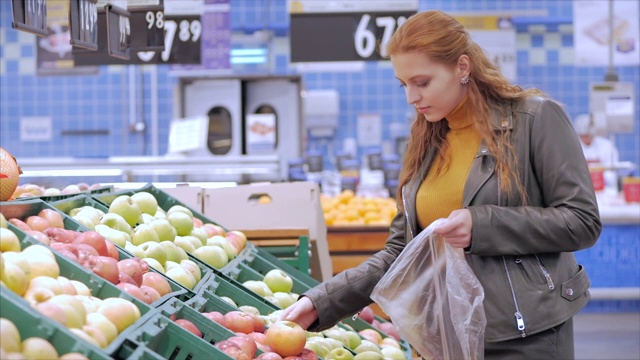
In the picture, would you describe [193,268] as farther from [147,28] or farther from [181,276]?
[147,28]

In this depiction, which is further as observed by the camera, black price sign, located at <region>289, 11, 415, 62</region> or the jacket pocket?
black price sign, located at <region>289, 11, 415, 62</region>

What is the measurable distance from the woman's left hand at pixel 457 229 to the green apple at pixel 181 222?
1352 mm

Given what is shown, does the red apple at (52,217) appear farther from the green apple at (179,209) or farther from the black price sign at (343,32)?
the black price sign at (343,32)

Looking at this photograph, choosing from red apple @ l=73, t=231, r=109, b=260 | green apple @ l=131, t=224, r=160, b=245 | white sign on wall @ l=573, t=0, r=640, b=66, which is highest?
white sign on wall @ l=573, t=0, r=640, b=66

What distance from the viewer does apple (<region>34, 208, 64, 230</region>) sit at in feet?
7.58

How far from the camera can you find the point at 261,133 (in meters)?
9.81

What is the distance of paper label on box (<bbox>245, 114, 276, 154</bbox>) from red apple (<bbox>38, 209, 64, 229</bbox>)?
7436 millimetres

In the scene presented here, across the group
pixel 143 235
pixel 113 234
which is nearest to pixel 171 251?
pixel 143 235

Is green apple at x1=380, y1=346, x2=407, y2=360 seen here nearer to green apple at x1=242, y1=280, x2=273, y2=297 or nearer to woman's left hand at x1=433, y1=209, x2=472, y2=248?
green apple at x1=242, y1=280, x2=273, y2=297

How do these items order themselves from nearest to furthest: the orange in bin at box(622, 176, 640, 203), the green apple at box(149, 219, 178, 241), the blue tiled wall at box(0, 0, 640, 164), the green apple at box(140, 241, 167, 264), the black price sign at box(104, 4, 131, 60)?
1. the green apple at box(140, 241, 167, 264)
2. the green apple at box(149, 219, 178, 241)
3. the black price sign at box(104, 4, 131, 60)
4. the orange in bin at box(622, 176, 640, 203)
5. the blue tiled wall at box(0, 0, 640, 164)

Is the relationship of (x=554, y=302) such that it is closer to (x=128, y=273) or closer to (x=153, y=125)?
(x=128, y=273)

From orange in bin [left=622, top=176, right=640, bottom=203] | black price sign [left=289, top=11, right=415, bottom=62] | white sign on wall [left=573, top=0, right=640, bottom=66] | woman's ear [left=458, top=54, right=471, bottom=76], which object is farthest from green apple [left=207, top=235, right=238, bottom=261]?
white sign on wall [left=573, top=0, right=640, bottom=66]

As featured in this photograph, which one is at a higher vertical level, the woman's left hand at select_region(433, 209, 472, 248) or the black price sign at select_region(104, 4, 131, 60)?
the black price sign at select_region(104, 4, 131, 60)

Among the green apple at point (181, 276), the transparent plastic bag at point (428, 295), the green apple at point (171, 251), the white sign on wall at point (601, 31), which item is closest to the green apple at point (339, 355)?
the transparent plastic bag at point (428, 295)
